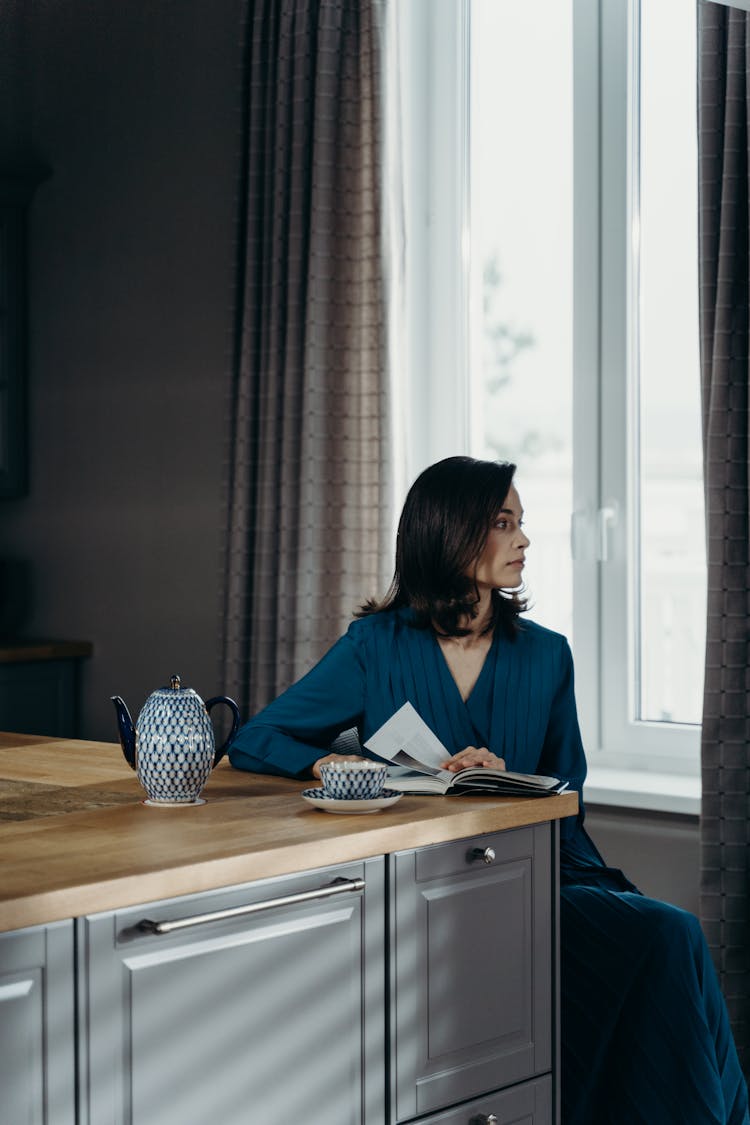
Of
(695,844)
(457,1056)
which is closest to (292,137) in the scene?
(695,844)

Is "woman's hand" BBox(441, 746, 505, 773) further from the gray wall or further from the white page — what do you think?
the gray wall

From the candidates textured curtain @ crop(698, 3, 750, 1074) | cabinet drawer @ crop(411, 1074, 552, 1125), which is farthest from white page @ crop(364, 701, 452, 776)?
textured curtain @ crop(698, 3, 750, 1074)

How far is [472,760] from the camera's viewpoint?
2314mm

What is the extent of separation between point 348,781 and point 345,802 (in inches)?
1.6

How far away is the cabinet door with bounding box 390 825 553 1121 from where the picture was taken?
6.30 ft

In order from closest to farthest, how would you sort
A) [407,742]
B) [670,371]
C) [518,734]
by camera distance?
[407,742] → [518,734] → [670,371]

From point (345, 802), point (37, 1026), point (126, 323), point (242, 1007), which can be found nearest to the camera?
point (37, 1026)

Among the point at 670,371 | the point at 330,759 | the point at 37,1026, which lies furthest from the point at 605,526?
the point at 37,1026

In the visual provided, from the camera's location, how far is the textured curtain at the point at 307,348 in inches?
150

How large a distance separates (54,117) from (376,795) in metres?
3.47

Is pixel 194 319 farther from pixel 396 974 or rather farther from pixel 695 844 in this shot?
pixel 396 974

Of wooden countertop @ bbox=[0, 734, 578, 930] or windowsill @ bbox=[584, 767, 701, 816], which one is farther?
windowsill @ bbox=[584, 767, 701, 816]

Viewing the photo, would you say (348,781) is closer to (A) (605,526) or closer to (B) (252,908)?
(B) (252,908)

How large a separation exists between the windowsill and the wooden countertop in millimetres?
1239
